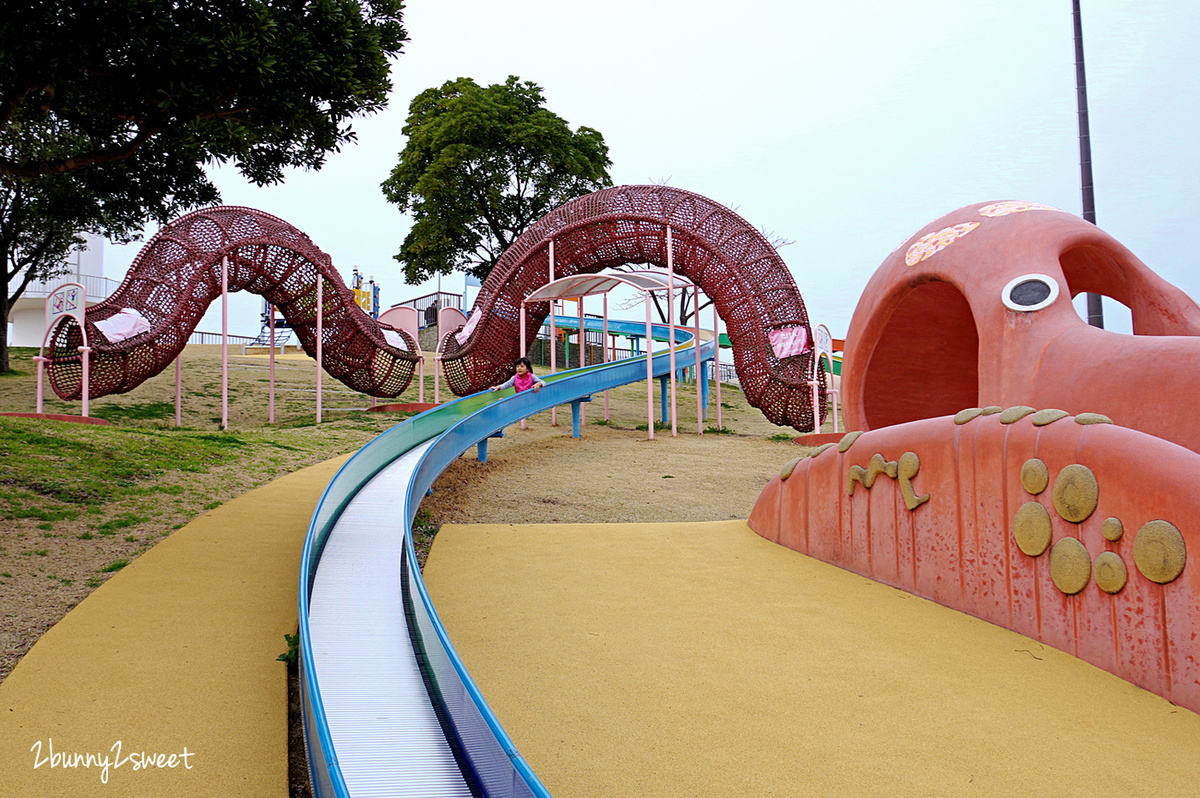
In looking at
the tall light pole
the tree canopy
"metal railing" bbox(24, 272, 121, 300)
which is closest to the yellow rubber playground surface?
the tree canopy

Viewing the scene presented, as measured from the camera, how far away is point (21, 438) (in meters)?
9.36

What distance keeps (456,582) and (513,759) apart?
3853 millimetres

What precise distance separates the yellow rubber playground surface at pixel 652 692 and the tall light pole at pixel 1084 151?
7.33 metres

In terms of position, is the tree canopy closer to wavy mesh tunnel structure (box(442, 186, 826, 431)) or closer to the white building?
wavy mesh tunnel structure (box(442, 186, 826, 431))

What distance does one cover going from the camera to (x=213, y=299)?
46.5 feet

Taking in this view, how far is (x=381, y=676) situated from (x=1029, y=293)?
5295 mm

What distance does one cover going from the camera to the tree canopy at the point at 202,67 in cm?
586

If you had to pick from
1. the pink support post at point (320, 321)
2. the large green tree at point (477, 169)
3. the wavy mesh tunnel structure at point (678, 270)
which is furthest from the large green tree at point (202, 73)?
the large green tree at point (477, 169)

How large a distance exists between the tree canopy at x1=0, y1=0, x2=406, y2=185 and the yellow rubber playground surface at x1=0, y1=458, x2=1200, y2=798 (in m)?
3.77

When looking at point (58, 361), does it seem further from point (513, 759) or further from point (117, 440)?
point (513, 759)

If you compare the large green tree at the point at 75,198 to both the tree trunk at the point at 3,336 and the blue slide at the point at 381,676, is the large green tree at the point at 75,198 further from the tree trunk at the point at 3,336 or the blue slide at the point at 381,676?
the blue slide at the point at 381,676

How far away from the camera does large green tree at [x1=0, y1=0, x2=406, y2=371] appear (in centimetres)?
588

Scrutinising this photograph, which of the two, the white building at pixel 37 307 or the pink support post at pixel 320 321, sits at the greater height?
the white building at pixel 37 307

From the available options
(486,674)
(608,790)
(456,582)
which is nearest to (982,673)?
(608,790)
